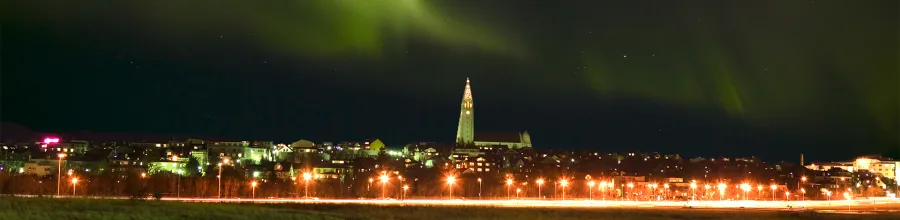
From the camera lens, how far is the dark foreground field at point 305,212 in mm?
37312

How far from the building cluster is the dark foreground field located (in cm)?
2721

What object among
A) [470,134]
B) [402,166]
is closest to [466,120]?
[470,134]

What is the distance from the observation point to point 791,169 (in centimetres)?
15675

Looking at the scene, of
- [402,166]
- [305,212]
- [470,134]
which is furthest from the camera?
[470,134]

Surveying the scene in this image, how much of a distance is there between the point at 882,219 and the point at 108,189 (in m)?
55.2

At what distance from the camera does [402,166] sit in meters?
123

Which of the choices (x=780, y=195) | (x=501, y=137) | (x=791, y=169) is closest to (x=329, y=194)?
(x=780, y=195)

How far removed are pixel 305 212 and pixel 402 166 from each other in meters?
77.2

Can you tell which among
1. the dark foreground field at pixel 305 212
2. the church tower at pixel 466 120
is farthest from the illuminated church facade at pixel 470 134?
the dark foreground field at pixel 305 212

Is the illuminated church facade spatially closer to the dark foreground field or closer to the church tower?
the church tower

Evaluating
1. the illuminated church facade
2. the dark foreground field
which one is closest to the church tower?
the illuminated church facade

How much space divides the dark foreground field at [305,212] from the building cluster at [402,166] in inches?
1071

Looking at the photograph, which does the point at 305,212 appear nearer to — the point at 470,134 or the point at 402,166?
the point at 402,166

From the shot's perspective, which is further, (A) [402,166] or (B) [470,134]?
(B) [470,134]
